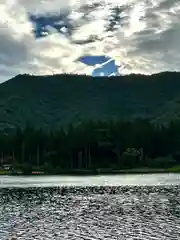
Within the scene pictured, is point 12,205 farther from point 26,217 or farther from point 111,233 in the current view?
point 111,233

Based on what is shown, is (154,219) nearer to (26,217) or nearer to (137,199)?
(26,217)

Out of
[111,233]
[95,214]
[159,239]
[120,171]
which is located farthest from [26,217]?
[120,171]

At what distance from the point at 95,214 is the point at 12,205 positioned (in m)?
21.0

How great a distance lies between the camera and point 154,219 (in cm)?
5675

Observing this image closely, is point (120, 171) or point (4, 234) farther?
point (120, 171)

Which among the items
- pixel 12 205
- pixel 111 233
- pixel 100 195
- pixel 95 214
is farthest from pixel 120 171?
pixel 111 233

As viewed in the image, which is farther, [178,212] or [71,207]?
[71,207]

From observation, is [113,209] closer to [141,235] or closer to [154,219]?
[154,219]

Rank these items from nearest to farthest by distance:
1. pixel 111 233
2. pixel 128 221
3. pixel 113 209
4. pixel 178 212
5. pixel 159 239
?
pixel 159 239 → pixel 111 233 → pixel 128 221 → pixel 178 212 → pixel 113 209

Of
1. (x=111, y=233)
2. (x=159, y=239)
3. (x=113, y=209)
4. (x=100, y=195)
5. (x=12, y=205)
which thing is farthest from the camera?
(x=100, y=195)

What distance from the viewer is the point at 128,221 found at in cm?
5591

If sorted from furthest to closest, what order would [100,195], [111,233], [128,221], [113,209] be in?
[100,195]
[113,209]
[128,221]
[111,233]

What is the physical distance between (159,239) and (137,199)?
3888cm

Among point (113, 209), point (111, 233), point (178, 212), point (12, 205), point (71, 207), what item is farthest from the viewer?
point (12, 205)
